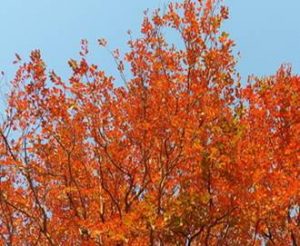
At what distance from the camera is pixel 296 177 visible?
15.1m

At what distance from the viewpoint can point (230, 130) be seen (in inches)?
497

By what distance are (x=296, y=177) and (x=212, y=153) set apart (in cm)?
435

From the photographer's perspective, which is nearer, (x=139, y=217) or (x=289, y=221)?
(x=139, y=217)

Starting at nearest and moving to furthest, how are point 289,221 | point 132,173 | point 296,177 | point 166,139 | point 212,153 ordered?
point 212,153, point 166,139, point 132,173, point 296,177, point 289,221

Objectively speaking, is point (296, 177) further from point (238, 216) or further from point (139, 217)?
point (139, 217)

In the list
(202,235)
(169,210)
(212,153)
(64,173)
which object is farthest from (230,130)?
(64,173)

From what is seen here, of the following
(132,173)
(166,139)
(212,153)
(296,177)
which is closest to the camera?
(212,153)

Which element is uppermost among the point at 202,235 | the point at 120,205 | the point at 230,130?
the point at 230,130

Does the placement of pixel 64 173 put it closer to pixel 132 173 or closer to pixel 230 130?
pixel 132 173

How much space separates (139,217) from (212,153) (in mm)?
2728

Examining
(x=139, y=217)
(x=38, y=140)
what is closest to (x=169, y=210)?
(x=139, y=217)

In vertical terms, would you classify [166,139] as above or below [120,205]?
above

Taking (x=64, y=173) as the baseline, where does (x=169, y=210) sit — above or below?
below

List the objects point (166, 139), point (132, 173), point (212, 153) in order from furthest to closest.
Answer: point (132, 173) < point (166, 139) < point (212, 153)
